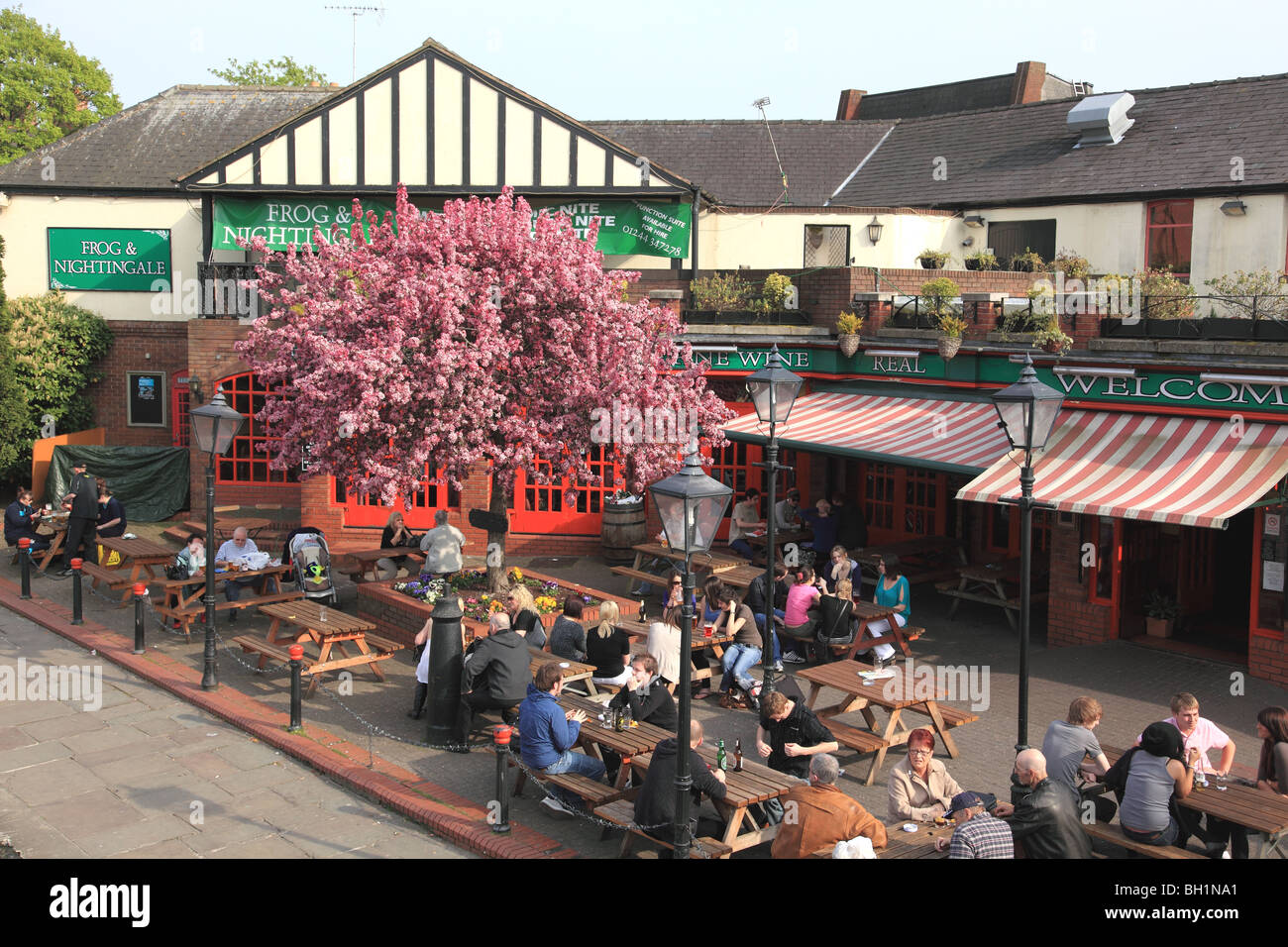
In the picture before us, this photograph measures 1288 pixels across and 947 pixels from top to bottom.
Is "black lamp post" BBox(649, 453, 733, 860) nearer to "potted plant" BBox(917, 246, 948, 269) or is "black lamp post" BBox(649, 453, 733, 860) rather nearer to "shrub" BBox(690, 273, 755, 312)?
"shrub" BBox(690, 273, 755, 312)

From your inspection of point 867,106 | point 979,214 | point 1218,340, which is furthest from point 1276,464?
point 867,106

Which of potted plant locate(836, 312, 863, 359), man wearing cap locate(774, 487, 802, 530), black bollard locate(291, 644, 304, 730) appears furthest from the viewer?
man wearing cap locate(774, 487, 802, 530)

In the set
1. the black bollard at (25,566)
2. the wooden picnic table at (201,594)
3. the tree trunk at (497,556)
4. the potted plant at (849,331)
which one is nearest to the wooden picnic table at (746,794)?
the tree trunk at (497,556)

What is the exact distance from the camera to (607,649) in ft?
38.9

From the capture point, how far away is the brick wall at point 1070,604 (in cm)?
1430

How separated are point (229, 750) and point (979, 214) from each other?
679 inches

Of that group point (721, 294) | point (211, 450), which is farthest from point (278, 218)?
point (211, 450)

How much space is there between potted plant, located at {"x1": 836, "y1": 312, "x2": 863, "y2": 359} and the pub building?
0.55 ft

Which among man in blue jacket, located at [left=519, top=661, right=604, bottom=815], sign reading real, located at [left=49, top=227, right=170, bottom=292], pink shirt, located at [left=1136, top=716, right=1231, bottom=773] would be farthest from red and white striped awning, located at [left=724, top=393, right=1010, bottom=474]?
sign reading real, located at [left=49, top=227, right=170, bottom=292]

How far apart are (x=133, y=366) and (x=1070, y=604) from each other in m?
19.4

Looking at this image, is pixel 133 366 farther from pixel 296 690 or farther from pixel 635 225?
pixel 296 690

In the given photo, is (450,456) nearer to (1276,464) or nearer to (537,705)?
(537,705)

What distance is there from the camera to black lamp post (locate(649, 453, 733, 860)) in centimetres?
788

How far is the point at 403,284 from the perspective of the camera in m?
12.8
